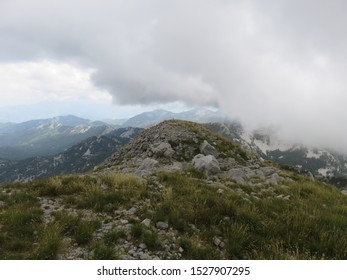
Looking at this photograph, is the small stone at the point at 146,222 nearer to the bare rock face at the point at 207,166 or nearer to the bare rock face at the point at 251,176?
the bare rock face at the point at 251,176

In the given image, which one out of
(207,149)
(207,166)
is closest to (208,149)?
(207,149)

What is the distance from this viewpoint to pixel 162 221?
9.88 meters

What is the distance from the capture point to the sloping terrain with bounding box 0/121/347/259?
797 centimetres

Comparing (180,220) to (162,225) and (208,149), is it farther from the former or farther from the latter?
(208,149)

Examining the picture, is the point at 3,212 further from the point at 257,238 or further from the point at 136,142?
the point at 136,142

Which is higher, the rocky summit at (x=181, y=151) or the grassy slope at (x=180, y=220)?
the rocky summit at (x=181, y=151)

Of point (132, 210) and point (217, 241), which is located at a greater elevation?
point (132, 210)

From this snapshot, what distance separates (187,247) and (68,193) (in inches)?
281

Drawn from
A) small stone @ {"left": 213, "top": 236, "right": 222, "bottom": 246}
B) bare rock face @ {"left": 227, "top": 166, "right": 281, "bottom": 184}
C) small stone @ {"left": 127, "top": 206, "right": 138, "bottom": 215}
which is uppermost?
bare rock face @ {"left": 227, "top": 166, "right": 281, "bottom": 184}

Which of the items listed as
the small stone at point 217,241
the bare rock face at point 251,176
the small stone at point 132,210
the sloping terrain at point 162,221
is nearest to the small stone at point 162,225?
the sloping terrain at point 162,221

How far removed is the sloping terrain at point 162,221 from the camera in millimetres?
7973

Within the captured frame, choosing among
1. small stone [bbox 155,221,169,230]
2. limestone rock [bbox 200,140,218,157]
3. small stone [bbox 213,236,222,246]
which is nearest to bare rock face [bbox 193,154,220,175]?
limestone rock [bbox 200,140,218,157]

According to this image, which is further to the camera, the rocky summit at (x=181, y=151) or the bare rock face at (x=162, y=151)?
the bare rock face at (x=162, y=151)

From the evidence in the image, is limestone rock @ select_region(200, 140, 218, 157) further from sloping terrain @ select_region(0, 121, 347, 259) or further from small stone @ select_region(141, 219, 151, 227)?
small stone @ select_region(141, 219, 151, 227)
